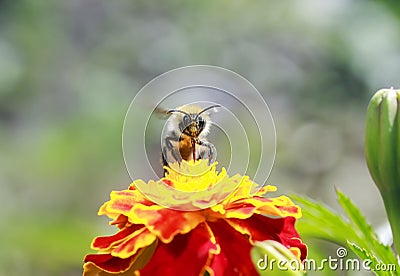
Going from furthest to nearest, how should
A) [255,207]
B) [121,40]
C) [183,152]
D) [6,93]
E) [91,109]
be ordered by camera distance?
[121,40] → [6,93] → [91,109] → [183,152] → [255,207]

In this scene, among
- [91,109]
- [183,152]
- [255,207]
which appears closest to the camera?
[255,207]

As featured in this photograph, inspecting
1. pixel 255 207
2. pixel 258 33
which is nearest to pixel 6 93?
pixel 258 33

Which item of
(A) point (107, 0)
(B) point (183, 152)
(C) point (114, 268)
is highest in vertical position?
(A) point (107, 0)

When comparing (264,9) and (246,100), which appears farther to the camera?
(264,9)

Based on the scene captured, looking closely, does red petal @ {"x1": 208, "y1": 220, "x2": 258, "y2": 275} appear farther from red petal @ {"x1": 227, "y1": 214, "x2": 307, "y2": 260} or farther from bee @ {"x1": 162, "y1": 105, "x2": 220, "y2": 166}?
bee @ {"x1": 162, "y1": 105, "x2": 220, "y2": 166}

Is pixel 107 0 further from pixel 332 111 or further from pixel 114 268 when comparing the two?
pixel 114 268

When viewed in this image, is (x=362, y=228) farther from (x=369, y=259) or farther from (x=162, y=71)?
(x=162, y=71)

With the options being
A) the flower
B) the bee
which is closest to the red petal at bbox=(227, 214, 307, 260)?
the flower

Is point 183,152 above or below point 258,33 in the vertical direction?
below
